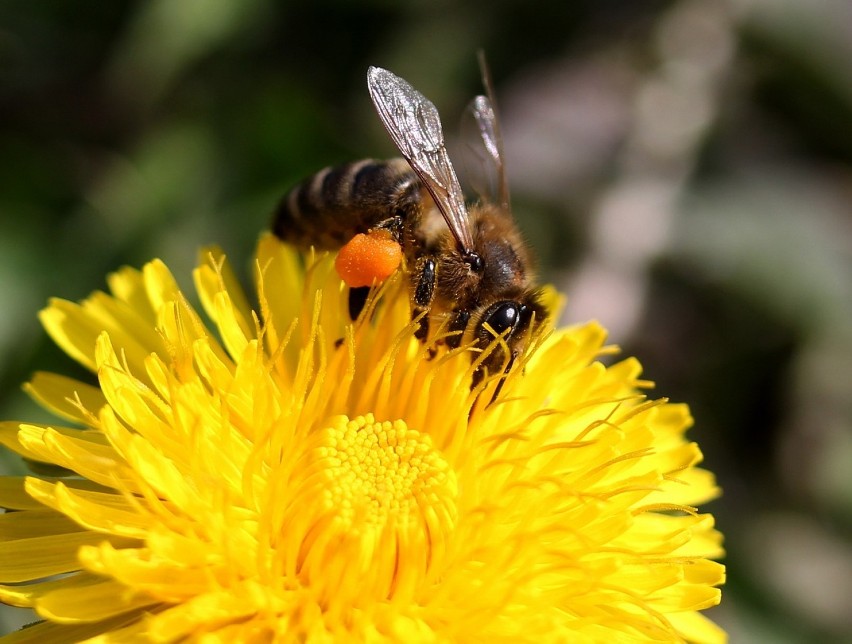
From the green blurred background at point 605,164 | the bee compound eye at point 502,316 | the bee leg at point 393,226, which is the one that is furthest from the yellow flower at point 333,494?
the green blurred background at point 605,164

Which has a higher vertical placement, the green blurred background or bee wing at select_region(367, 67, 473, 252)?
the green blurred background

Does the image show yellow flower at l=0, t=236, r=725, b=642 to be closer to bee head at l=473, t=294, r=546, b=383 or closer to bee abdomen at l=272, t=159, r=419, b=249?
bee head at l=473, t=294, r=546, b=383

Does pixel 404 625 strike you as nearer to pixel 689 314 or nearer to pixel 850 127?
pixel 689 314

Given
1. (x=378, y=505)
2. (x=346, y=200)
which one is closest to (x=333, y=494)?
(x=378, y=505)

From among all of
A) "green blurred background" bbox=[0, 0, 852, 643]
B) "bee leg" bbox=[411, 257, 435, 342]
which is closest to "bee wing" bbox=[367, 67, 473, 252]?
"bee leg" bbox=[411, 257, 435, 342]

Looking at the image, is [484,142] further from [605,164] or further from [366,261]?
[605,164]

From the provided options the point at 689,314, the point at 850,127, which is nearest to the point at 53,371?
the point at 689,314

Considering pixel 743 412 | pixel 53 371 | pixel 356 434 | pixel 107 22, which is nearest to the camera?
pixel 356 434

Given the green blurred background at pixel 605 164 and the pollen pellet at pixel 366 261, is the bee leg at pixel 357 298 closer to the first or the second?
the pollen pellet at pixel 366 261
